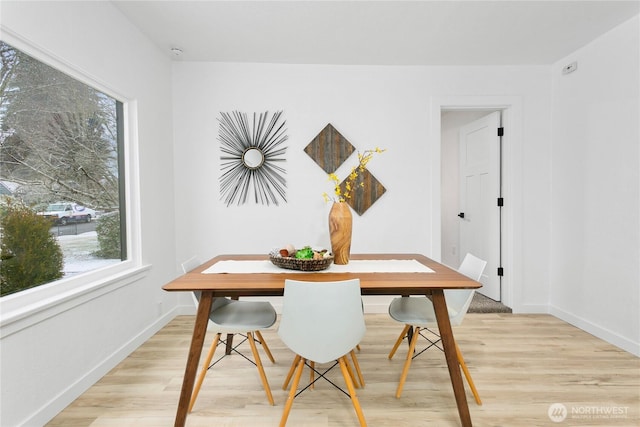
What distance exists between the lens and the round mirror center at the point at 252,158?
3.04 meters

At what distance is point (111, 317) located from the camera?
209 cm

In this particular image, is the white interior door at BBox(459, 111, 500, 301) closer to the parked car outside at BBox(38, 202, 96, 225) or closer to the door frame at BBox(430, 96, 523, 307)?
the door frame at BBox(430, 96, 523, 307)

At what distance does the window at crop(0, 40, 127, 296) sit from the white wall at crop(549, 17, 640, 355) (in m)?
3.96

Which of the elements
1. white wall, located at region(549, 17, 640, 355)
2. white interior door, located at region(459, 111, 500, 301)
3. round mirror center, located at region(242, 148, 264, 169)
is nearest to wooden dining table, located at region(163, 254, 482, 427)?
round mirror center, located at region(242, 148, 264, 169)

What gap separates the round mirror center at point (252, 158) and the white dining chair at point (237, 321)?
4.25ft

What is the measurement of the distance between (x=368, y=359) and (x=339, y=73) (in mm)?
2645

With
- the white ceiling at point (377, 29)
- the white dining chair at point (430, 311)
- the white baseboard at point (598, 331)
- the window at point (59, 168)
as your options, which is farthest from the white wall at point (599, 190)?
the window at point (59, 168)

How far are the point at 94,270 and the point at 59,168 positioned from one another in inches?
27.6

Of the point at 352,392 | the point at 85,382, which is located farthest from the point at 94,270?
the point at 352,392

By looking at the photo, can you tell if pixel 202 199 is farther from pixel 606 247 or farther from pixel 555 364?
pixel 606 247

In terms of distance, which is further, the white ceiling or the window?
the white ceiling

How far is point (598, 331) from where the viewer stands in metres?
2.54

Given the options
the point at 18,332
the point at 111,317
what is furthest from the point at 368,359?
the point at 18,332

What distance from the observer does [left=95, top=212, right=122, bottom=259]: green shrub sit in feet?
7.04
